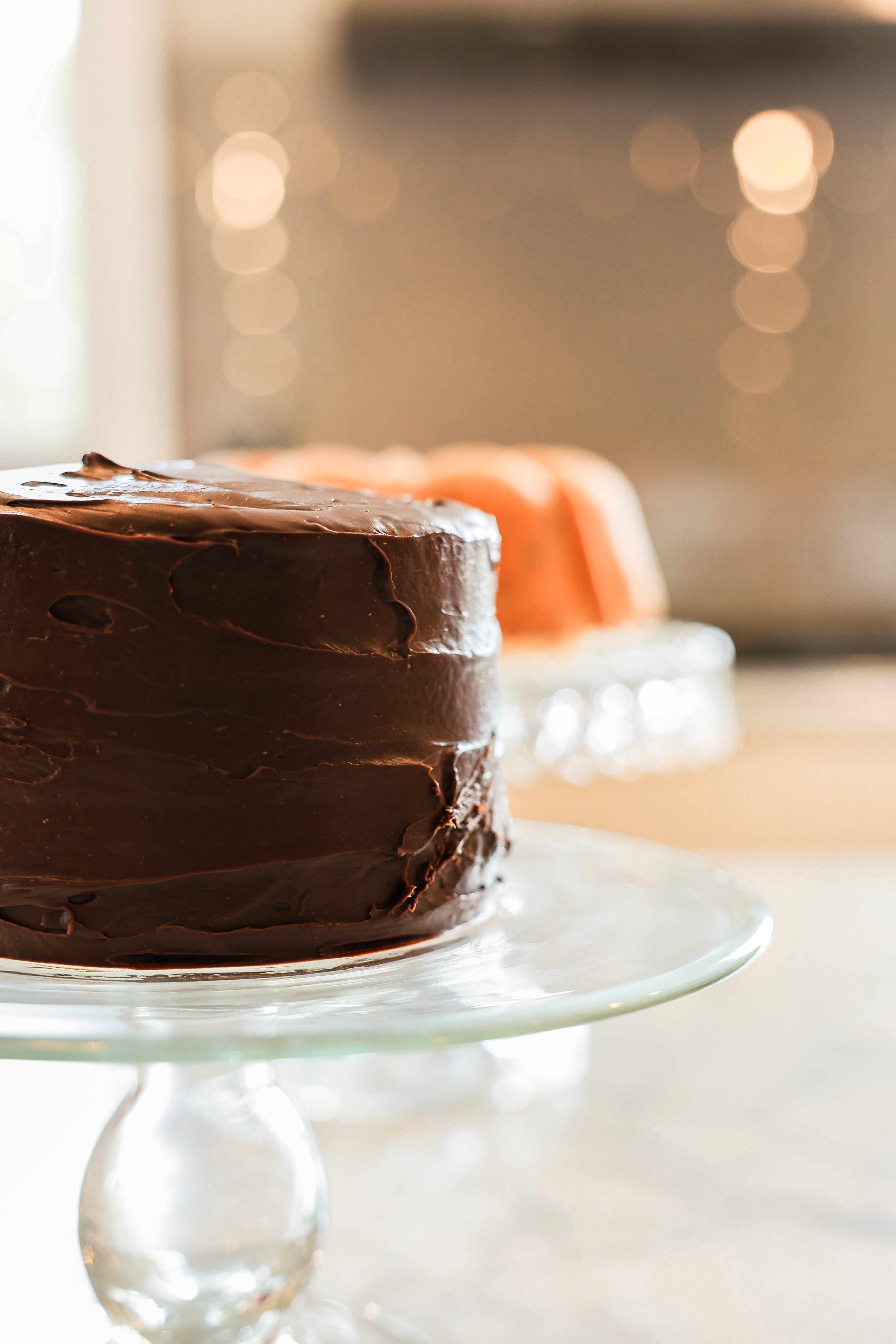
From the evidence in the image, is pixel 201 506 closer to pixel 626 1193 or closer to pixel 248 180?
pixel 626 1193

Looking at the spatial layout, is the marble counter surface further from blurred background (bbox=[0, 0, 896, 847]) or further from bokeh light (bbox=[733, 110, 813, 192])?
bokeh light (bbox=[733, 110, 813, 192])

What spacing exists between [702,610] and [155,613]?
1.98m

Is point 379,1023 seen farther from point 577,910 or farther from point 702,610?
point 702,610

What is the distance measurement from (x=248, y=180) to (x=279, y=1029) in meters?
2.05

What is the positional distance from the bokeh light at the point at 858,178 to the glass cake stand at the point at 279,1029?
185 cm

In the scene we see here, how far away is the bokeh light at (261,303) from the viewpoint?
2.22 meters

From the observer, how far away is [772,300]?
226cm

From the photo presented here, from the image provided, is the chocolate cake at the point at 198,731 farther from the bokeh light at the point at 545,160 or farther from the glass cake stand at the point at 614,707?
the bokeh light at the point at 545,160

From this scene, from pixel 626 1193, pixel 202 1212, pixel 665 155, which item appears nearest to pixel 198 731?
pixel 202 1212

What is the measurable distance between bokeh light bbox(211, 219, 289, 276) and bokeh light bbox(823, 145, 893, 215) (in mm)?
908

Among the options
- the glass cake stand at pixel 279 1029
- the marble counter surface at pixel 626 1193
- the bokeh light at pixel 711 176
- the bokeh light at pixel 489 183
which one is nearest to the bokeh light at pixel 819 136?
the bokeh light at pixel 711 176

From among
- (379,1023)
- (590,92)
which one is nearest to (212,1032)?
(379,1023)

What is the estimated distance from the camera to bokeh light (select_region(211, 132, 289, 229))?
219 centimetres

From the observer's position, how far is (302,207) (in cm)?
221
